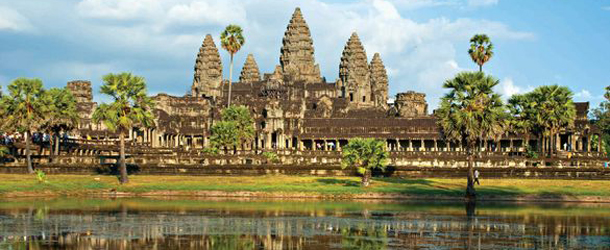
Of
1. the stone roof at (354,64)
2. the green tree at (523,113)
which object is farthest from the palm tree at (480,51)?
the stone roof at (354,64)

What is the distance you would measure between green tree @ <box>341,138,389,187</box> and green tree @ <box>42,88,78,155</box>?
3211 centimetres

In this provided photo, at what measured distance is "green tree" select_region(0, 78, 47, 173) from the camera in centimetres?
8438

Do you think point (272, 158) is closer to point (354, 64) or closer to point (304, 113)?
point (304, 113)

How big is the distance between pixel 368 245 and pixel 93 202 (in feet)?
97.2

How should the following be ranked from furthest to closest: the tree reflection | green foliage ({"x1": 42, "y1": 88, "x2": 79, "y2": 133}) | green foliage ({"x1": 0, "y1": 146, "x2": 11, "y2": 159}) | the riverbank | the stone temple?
1. the stone temple
2. green foliage ({"x1": 42, "y1": 88, "x2": 79, "y2": 133})
3. green foliage ({"x1": 0, "y1": 146, "x2": 11, "y2": 159})
4. the riverbank
5. the tree reflection

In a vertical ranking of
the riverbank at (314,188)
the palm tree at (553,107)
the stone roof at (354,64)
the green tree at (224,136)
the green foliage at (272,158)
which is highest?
the stone roof at (354,64)

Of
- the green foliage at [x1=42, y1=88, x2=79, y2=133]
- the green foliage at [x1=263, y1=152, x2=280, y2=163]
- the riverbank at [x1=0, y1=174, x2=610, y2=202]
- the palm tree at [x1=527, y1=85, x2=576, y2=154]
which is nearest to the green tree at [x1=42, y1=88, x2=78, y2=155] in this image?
the green foliage at [x1=42, y1=88, x2=79, y2=133]

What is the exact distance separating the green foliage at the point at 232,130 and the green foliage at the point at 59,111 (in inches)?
852

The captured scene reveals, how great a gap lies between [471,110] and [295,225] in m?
27.8

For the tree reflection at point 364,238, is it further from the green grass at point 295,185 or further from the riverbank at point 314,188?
the green grass at point 295,185

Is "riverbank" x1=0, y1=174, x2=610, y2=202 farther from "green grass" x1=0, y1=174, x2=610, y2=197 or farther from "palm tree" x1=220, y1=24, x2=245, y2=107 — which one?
"palm tree" x1=220, y1=24, x2=245, y2=107

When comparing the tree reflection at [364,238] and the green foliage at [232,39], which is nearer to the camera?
the tree reflection at [364,238]

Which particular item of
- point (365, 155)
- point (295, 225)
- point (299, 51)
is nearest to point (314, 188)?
point (365, 155)

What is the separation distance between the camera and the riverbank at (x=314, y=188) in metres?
69.1
